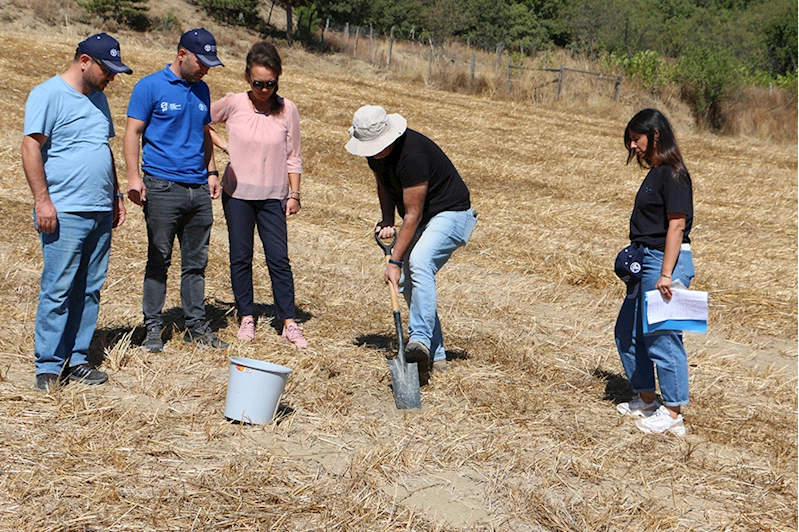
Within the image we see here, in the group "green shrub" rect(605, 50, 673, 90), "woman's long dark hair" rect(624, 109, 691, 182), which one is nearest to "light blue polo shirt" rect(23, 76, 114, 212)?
"woman's long dark hair" rect(624, 109, 691, 182)

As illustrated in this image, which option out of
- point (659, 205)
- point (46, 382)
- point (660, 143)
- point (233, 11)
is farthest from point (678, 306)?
point (233, 11)

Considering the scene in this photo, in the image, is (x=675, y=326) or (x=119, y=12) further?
(x=119, y=12)

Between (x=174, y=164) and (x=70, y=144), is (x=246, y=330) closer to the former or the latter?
(x=174, y=164)

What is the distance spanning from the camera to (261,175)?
547cm

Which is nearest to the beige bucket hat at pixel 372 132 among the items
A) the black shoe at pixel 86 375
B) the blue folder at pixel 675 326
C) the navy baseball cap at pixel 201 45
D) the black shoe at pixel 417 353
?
the navy baseball cap at pixel 201 45

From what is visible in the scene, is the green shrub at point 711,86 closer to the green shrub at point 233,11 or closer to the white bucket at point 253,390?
the white bucket at point 253,390

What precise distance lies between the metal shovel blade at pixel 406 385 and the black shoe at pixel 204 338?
135 centimetres

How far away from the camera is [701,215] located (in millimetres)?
12195

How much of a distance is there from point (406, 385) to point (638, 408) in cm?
142

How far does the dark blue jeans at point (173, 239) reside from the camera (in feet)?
16.9

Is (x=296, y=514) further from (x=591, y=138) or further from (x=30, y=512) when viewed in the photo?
(x=591, y=138)

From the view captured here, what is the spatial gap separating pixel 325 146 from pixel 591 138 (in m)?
7.15

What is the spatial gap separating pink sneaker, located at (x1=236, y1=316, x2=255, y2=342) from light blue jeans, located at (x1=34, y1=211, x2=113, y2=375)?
1136mm

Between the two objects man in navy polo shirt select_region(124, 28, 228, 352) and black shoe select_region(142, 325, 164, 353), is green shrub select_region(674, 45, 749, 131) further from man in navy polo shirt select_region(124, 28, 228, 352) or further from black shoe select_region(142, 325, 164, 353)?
black shoe select_region(142, 325, 164, 353)
